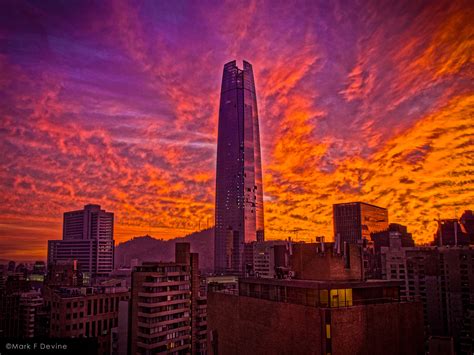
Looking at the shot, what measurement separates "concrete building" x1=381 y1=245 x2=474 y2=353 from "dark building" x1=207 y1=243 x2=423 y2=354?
5715 centimetres

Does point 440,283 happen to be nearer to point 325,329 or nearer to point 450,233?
point 450,233

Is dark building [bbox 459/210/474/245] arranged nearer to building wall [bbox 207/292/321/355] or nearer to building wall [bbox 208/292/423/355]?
building wall [bbox 208/292/423/355]

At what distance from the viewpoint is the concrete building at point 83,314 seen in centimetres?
7650

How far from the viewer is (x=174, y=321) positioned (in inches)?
2908

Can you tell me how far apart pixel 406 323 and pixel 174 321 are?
46922mm

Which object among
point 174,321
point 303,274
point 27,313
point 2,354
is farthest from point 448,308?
point 27,313

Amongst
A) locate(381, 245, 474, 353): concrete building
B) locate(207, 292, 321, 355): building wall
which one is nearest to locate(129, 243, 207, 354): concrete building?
locate(207, 292, 321, 355): building wall

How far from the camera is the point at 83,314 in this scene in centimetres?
7900

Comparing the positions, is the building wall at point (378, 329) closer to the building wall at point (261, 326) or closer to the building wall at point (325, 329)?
the building wall at point (325, 329)

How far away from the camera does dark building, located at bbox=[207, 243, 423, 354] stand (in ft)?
108

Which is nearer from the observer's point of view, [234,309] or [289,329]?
[289,329]

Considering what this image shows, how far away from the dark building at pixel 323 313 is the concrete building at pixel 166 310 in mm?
27600

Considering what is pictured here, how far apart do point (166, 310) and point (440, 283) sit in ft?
226

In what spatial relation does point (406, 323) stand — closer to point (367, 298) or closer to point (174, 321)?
point (367, 298)
